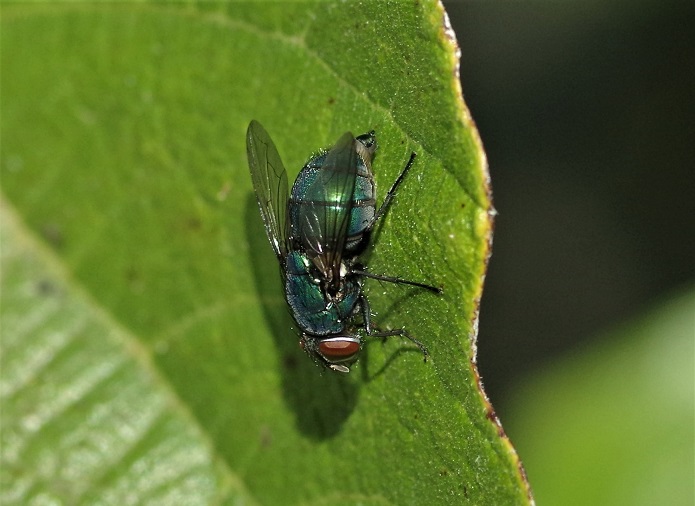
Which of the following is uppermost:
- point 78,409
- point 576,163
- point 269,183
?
point 269,183

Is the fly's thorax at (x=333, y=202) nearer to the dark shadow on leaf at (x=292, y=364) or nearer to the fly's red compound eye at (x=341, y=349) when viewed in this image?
the dark shadow on leaf at (x=292, y=364)

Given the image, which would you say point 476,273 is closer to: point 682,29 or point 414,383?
point 414,383

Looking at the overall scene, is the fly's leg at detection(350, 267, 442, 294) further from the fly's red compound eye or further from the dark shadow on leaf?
the dark shadow on leaf

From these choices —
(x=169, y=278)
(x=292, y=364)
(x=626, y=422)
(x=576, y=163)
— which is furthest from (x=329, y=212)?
(x=576, y=163)

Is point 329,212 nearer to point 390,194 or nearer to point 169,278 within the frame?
point 390,194

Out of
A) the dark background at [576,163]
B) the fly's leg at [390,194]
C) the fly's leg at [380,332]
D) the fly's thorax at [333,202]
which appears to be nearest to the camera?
the fly's leg at [390,194]

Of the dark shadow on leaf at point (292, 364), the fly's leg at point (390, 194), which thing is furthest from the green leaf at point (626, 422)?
the fly's leg at point (390, 194)

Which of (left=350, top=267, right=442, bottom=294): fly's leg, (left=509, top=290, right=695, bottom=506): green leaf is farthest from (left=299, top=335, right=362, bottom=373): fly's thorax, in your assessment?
(left=509, top=290, right=695, bottom=506): green leaf
